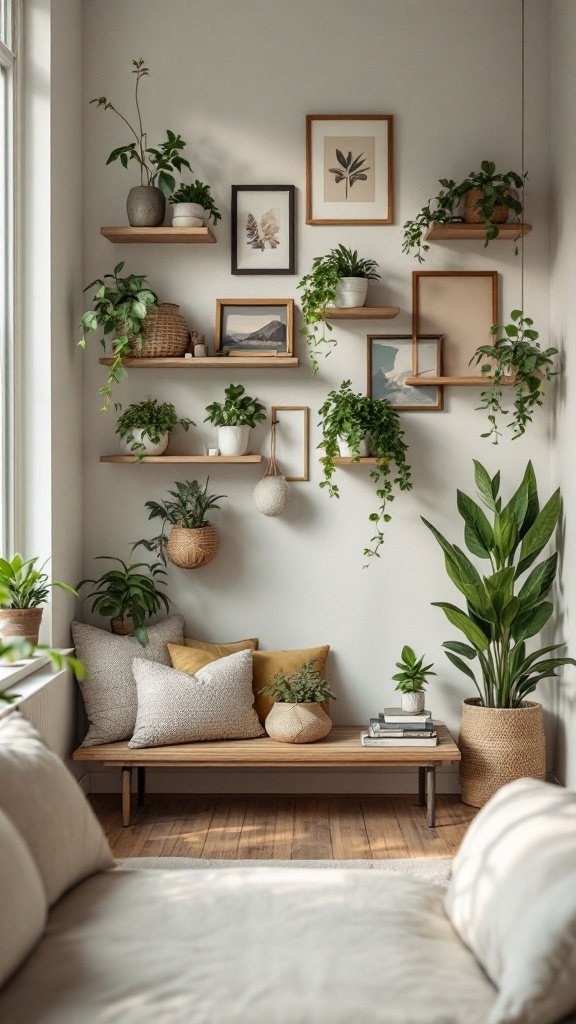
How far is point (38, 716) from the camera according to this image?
10.4 ft

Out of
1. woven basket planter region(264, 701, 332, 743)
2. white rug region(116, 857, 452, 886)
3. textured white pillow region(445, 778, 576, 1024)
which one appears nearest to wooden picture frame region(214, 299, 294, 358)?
woven basket planter region(264, 701, 332, 743)

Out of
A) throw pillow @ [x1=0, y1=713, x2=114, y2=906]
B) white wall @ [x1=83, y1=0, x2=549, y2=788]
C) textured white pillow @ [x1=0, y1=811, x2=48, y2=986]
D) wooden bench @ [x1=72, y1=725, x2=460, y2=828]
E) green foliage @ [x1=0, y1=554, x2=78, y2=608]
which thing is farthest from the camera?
white wall @ [x1=83, y1=0, x2=549, y2=788]

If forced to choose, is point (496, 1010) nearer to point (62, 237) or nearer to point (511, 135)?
point (62, 237)

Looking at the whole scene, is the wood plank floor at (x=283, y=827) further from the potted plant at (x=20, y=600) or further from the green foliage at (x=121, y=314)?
the green foliage at (x=121, y=314)

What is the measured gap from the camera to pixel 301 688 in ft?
12.0

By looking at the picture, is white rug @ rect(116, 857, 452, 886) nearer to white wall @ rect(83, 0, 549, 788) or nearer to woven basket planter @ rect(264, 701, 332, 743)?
woven basket planter @ rect(264, 701, 332, 743)

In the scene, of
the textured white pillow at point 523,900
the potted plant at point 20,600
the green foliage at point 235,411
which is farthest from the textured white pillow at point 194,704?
the textured white pillow at point 523,900

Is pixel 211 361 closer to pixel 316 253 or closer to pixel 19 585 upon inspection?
pixel 316 253

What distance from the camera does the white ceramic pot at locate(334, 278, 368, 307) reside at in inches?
148

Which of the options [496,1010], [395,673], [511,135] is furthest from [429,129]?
[496,1010]

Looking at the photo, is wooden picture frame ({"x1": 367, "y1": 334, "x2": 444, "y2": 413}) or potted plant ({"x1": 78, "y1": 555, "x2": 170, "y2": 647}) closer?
potted plant ({"x1": 78, "y1": 555, "x2": 170, "y2": 647})

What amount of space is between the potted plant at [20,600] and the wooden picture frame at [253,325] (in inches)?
49.8

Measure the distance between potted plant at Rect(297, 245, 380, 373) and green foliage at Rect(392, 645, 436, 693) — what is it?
3.96 ft

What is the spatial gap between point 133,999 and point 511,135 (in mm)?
3557
